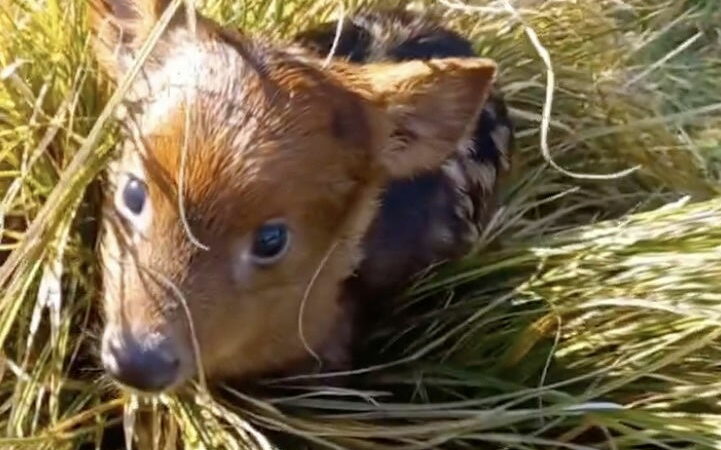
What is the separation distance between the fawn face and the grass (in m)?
0.11

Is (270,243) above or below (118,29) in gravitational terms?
below

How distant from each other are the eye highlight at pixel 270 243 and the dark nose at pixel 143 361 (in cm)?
19

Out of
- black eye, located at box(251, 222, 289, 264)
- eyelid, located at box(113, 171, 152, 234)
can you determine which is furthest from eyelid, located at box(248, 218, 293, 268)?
eyelid, located at box(113, 171, 152, 234)

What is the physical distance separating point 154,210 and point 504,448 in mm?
687

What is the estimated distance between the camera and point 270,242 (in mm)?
2154

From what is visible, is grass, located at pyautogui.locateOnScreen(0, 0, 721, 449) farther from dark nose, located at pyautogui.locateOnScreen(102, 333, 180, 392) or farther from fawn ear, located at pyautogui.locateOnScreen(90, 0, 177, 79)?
dark nose, located at pyautogui.locateOnScreen(102, 333, 180, 392)

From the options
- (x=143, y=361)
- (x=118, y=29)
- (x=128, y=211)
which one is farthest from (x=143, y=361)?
(x=118, y=29)

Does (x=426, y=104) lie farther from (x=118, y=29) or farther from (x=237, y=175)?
(x=118, y=29)

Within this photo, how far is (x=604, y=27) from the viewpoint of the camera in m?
3.31

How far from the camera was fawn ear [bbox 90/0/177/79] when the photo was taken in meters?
2.32

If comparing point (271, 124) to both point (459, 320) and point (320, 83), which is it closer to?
point (320, 83)

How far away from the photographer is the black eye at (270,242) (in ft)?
7.02

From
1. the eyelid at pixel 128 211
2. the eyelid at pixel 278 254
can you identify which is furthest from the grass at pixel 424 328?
the eyelid at pixel 278 254

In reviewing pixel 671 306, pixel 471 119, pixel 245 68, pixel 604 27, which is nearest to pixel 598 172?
pixel 604 27
